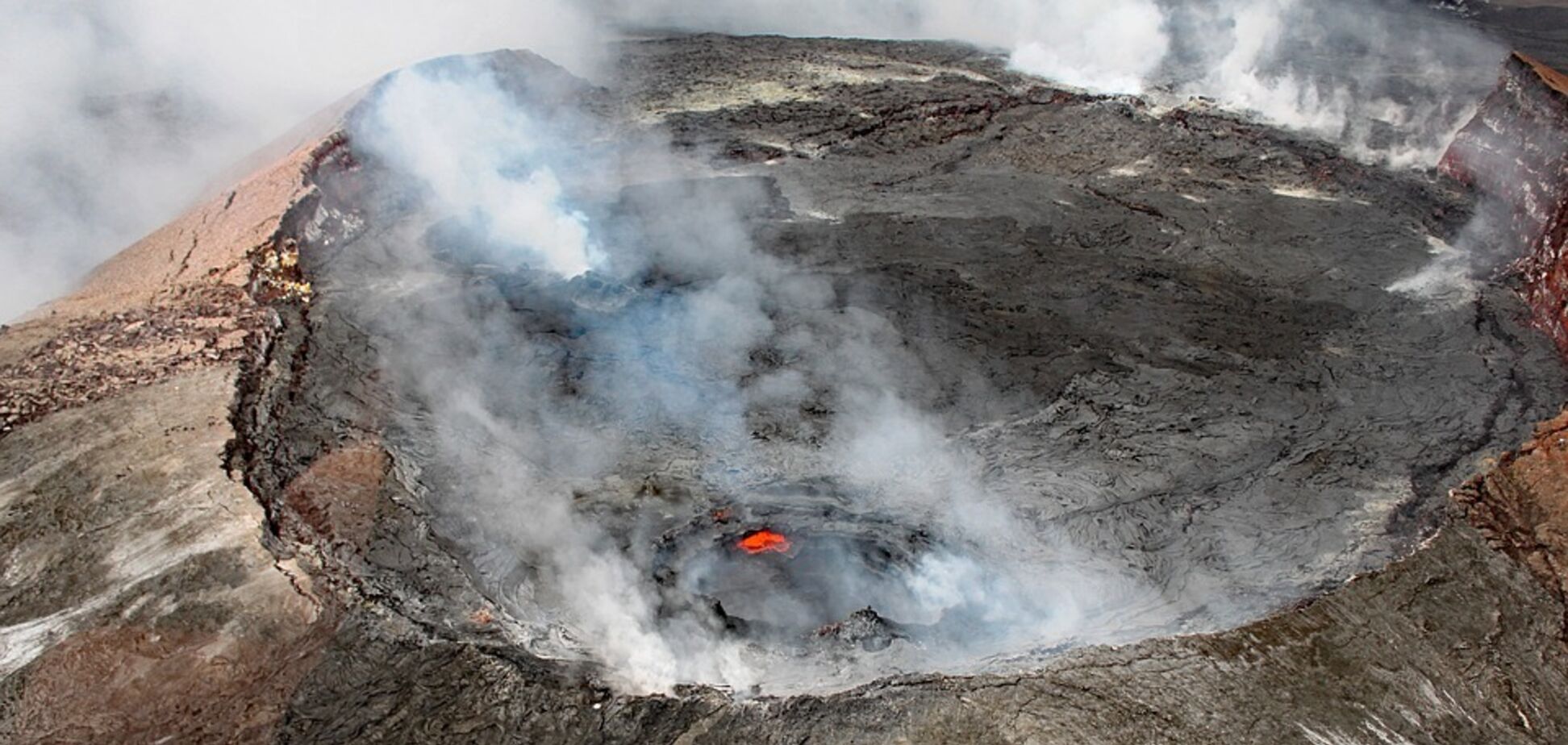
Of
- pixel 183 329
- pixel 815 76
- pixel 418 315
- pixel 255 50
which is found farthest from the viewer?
pixel 815 76

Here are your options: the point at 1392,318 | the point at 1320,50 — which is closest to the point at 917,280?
the point at 1392,318

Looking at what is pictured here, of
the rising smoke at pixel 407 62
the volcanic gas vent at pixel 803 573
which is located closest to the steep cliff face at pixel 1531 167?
the rising smoke at pixel 407 62

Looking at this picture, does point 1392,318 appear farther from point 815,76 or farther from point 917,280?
point 815,76

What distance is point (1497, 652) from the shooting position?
637 cm

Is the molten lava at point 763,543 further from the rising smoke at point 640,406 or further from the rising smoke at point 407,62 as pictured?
the rising smoke at point 407,62

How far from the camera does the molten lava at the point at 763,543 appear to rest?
764 centimetres

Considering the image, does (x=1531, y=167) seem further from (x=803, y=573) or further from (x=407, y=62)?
(x=407, y=62)

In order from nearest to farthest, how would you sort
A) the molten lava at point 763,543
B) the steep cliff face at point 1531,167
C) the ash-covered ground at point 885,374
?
1. the ash-covered ground at point 885,374
2. the molten lava at point 763,543
3. the steep cliff face at point 1531,167

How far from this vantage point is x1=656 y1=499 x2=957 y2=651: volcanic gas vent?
6938 mm

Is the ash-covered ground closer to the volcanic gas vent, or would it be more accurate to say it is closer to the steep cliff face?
the volcanic gas vent

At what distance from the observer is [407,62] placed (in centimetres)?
1720

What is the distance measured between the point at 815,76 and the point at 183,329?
12.0m

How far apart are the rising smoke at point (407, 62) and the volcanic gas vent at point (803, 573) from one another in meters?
7.92

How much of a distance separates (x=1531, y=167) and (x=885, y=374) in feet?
30.6
